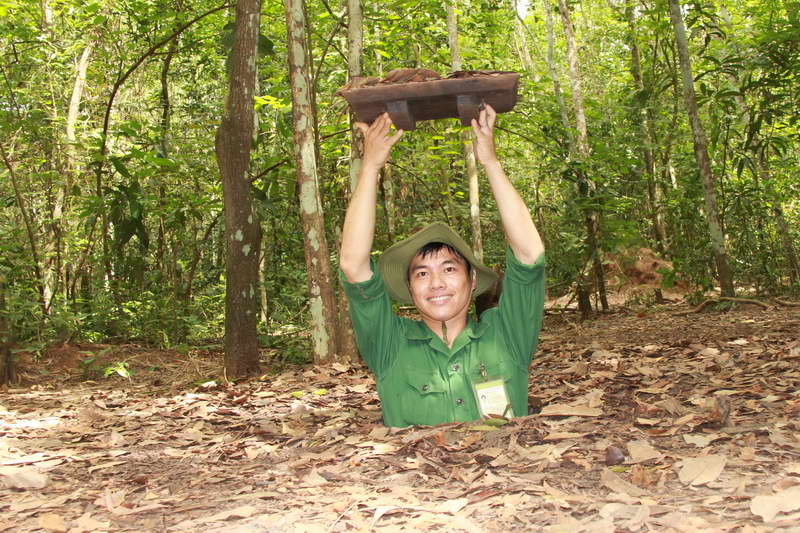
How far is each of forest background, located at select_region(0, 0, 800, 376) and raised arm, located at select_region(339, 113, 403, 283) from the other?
320 cm

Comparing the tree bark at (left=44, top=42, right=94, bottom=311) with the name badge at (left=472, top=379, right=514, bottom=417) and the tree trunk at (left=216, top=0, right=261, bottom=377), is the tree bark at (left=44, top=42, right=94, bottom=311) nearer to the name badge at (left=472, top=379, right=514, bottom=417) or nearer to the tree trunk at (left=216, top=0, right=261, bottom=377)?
the tree trunk at (left=216, top=0, right=261, bottom=377)

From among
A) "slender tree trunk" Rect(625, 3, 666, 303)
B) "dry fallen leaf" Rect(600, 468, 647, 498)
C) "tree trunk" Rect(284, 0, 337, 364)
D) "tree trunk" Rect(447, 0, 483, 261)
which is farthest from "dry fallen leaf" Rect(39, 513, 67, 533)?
"slender tree trunk" Rect(625, 3, 666, 303)

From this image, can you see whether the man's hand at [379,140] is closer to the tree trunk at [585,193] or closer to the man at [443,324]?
the man at [443,324]

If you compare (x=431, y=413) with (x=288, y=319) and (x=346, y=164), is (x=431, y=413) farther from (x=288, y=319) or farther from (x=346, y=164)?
(x=288, y=319)

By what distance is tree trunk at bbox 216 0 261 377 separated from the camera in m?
5.94

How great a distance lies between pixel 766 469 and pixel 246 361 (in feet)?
14.5

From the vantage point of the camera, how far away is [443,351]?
9.96 feet

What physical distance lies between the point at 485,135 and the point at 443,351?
92 cm

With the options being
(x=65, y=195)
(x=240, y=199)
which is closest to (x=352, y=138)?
(x=240, y=199)

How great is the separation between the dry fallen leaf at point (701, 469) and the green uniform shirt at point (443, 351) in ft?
2.73

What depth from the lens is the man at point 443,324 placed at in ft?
9.50

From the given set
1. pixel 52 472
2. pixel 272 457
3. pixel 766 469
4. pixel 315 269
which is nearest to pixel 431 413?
pixel 272 457

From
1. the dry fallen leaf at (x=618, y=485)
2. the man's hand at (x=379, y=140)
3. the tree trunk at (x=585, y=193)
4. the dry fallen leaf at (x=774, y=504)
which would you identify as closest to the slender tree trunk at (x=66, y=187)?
the tree trunk at (x=585, y=193)

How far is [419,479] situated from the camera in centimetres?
257
